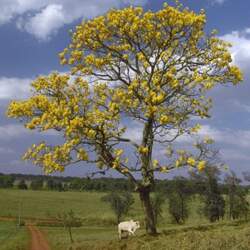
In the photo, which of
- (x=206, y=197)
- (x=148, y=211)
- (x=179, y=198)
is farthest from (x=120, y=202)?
(x=148, y=211)

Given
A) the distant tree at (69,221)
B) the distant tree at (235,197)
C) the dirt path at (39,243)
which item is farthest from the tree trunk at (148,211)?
the distant tree at (235,197)

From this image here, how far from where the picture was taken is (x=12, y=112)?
29.0m

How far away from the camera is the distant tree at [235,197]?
75062 millimetres

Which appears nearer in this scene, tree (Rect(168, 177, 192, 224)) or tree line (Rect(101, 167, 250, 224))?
tree line (Rect(101, 167, 250, 224))

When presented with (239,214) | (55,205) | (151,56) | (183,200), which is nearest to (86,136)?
(151,56)

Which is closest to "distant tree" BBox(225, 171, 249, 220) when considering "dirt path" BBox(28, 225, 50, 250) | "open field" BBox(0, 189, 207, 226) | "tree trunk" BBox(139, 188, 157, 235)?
"open field" BBox(0, 189, 207, 226)

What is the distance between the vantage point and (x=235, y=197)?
252 ft

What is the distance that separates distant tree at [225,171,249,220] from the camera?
7506cm

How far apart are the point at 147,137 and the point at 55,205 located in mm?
103861

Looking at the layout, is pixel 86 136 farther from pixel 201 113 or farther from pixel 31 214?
pixel 31 214

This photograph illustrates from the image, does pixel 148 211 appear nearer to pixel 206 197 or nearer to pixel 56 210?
pixel 206 197

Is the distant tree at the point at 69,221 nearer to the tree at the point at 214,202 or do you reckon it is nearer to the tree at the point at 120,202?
the tree at the point at 120,202

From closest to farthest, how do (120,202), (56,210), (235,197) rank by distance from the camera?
(235,197) → (120,202) → (56,210)

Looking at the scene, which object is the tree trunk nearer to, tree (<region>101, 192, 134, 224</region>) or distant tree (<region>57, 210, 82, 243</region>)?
distant tree (<region>57, 210, 82, 243</region>)
